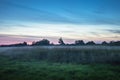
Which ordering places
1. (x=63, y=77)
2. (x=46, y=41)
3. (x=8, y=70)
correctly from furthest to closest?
1. (x=46, y=41)
2. (x=8, y=70)
3. (x=63, y=77)

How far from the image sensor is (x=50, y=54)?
30625mm

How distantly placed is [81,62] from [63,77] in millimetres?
8274

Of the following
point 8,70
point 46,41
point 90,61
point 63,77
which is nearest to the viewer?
point 63,77

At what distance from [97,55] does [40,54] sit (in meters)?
9.94

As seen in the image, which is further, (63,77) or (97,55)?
(97,55)

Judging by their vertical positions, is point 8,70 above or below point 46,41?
below

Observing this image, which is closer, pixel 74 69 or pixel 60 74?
pixel 60 74

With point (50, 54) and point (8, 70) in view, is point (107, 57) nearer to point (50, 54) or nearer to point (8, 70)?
point (50, 54)

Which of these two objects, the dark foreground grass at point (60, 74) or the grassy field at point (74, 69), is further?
the grassy field at point (74, 69)

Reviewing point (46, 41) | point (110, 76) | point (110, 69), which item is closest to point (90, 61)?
point (110, 69)

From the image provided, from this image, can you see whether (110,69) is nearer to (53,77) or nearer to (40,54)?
(53,77)

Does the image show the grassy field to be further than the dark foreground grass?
Yes

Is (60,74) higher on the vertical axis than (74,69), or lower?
lower

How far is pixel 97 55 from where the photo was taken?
1071 inches
